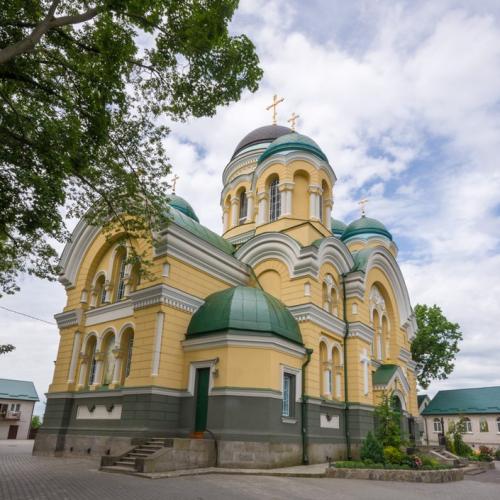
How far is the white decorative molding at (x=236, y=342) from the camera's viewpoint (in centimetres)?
1320

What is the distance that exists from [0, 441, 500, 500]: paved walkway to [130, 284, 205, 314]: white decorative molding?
4759mm

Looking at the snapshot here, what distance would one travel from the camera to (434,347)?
3297 cm

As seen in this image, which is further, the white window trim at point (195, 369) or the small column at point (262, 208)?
the small column at point (262, 208)

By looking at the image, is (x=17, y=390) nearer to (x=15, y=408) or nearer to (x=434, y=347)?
(x=15, y=408)

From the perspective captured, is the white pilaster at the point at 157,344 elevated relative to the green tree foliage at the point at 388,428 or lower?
elevated

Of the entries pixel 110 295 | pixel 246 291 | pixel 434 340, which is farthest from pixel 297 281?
pixel 434 340

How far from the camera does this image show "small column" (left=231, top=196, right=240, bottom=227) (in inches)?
923

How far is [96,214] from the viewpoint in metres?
11.3

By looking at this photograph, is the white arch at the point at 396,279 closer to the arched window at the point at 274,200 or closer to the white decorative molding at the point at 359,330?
A: the white decorative molding at the point at 359,330

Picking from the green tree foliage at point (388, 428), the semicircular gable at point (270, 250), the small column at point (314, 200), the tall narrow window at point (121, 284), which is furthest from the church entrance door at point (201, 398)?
the small column at point (314, 200)

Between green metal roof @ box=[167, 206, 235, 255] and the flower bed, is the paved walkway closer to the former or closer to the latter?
the flower bed

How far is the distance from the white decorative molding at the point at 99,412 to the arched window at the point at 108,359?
2.98 feet

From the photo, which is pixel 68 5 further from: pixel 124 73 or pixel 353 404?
pixel 353 404

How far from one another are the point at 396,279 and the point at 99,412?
48.7 feet
